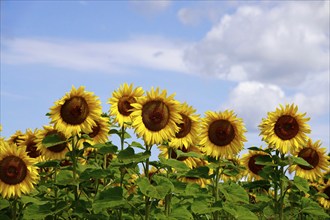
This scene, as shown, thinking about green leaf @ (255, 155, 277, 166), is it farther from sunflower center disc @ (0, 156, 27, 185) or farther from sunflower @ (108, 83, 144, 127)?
sunflower center disc @ (0, 156, 27, 185)

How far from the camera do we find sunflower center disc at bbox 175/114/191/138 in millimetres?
8703

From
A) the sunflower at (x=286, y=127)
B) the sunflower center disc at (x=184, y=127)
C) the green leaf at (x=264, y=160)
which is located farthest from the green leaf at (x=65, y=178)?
the sunflower at (x=286, y=127)

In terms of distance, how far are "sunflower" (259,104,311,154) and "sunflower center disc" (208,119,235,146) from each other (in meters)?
1.12

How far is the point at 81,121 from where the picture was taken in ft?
28.5

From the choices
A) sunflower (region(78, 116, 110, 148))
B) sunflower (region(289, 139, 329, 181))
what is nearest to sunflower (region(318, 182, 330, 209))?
sunflower (region(289, 139, 329, 181))

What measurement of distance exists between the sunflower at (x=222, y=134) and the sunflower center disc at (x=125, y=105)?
4.18ft

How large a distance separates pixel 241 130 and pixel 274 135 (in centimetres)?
117

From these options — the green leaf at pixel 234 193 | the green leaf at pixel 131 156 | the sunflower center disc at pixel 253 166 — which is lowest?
the green leaf at pixel 234 193

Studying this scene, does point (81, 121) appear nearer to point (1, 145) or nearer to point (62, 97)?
point (62, 97)

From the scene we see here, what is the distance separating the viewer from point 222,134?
912cm

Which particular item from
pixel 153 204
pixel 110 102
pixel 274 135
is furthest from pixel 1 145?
pixel 274 135

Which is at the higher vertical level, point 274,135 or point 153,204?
point 274,135

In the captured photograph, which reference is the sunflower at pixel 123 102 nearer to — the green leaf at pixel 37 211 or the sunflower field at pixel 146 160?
the sunflower field at pixel 146 160

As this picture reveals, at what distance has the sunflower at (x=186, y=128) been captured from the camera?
28.4 ft
